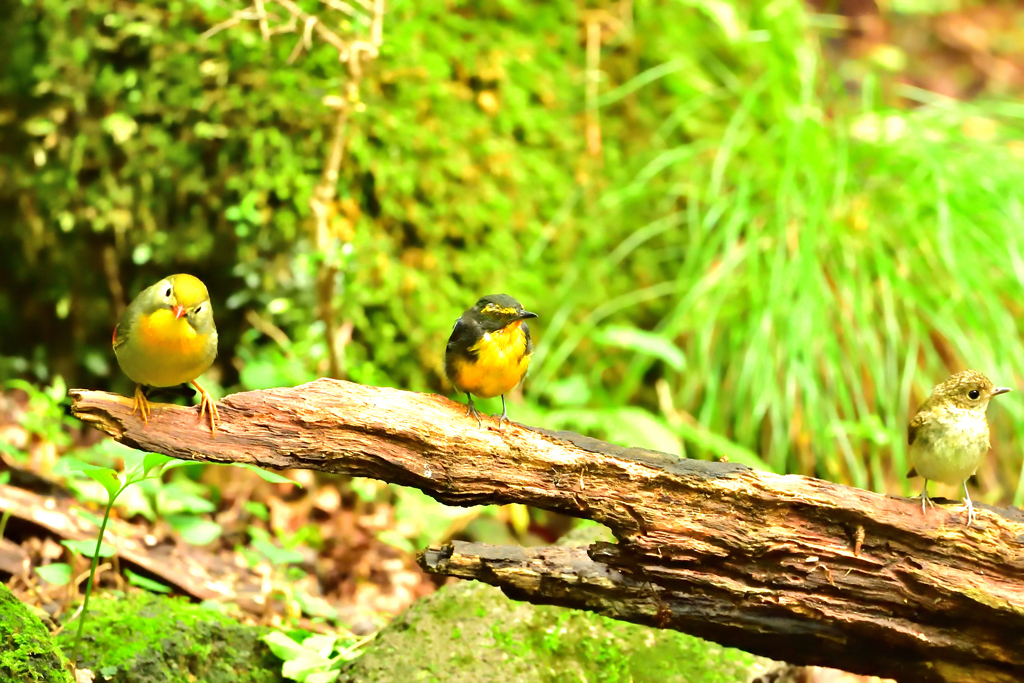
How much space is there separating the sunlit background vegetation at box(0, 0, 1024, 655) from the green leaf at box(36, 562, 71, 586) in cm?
53

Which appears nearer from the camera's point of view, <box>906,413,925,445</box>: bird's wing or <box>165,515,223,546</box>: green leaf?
<box>906,413,925,445</box>: bird's wing

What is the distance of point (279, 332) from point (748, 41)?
156 inches

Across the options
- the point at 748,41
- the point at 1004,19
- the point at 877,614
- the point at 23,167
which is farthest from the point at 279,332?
the point at 1004,19

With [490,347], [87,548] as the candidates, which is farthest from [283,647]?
[490,347]

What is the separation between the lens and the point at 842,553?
105 inches

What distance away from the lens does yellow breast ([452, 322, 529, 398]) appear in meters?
2.92

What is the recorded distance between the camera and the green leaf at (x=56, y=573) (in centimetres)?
320

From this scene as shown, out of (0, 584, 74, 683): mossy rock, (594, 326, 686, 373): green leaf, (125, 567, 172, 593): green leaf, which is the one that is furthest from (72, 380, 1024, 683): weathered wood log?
(594, 326, 686, 373): green leaf

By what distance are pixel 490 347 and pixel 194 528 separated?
1720 millimetres

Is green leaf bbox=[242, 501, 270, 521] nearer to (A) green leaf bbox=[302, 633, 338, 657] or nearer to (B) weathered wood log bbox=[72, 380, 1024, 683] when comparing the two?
(A) green leaf bbox=[302, 633, 338, 657]

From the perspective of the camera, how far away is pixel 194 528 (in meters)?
3.76

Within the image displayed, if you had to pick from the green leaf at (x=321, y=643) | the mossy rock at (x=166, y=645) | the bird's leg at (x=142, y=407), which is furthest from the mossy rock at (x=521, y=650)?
the bird's leg at (x=142, y=407)

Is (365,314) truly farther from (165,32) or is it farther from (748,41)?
(748,41)

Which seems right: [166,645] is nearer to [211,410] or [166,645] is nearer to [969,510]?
[211,410]
